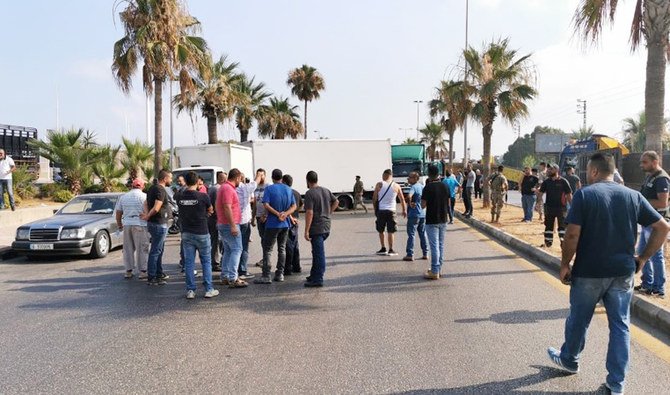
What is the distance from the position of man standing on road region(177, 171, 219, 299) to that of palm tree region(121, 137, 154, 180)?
1750 cm

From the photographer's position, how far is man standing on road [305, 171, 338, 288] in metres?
8.49

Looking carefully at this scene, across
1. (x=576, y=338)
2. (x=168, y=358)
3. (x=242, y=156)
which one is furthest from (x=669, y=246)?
(x=242, y=156)

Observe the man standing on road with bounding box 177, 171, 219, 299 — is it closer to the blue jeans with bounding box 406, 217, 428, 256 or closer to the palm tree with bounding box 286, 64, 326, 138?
the blue jeans with bounding box 406, 217, 428, 256

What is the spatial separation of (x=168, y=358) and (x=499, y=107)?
1963 centimetres

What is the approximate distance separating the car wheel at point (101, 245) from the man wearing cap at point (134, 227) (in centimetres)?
270

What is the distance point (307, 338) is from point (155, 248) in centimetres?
411

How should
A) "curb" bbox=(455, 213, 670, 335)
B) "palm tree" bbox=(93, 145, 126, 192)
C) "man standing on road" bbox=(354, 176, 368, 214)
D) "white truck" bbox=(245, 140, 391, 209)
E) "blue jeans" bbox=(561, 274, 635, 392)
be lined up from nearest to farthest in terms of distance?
1. "blue jeans" bbox=(561, 274, 635, 392)
2. "curb" bbox=(455, 213, 670, 335)
3. "palm tree" bbox=(93, 145, 126, 192)
4. "man standing on road" bbox=(354, 176, 368, 214)
5. "white truck" bbox=(245, 140, 391, 209)

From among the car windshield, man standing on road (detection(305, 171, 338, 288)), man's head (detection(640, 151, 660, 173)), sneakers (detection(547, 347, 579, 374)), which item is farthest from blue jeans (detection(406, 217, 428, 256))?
the car windshield

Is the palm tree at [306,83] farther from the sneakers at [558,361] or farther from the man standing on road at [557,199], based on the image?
the sneakers at [558,361]

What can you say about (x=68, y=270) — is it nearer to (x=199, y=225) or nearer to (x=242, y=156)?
(x=199, y=225)

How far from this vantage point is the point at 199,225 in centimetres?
779

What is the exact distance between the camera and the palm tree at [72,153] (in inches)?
838

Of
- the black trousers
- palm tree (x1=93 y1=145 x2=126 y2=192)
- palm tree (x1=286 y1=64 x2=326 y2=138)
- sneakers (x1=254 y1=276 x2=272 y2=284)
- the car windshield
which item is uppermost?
palm tree (x1=286 y1=64 x2=326 y2=138)

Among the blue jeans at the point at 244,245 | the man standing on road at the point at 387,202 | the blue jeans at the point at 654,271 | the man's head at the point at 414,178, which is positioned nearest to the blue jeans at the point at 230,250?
the blue jeans at the point at 244,245
